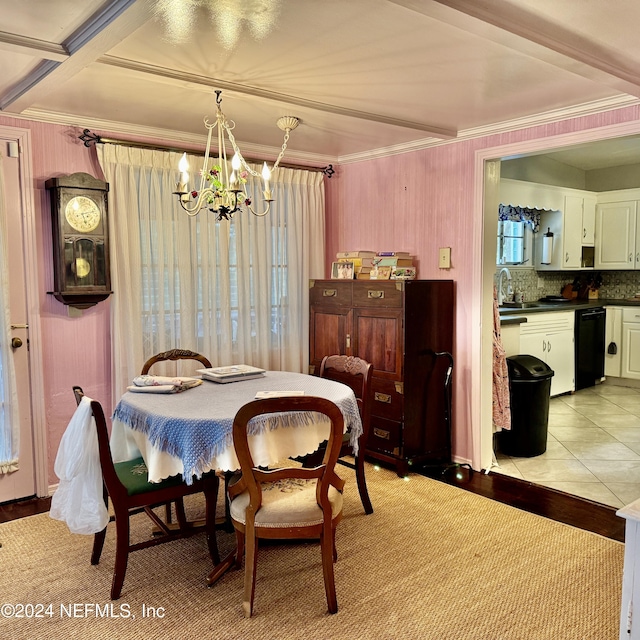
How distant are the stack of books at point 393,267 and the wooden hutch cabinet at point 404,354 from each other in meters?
0.23

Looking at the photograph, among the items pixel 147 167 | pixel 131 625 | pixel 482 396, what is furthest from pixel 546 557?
pixel 147 167

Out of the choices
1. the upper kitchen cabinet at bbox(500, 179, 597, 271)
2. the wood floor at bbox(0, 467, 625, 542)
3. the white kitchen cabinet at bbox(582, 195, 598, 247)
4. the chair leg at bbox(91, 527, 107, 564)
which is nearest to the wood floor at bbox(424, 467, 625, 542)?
the wood floor at bbox(0, 467, 625, 542)

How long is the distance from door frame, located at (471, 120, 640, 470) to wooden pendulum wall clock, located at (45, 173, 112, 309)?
234 cm

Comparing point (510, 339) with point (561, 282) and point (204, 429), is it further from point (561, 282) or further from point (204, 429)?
point (204, 429)

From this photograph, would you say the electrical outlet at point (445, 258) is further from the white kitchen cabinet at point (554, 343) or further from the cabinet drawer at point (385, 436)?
the white kitchen cabinet at point (554, 343)

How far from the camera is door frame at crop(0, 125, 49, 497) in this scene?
3362 millimetres

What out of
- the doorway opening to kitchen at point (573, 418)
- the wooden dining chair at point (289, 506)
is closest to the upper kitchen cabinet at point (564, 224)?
the doorway opening to kitchen at point (573, 418)

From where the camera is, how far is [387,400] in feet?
13.0

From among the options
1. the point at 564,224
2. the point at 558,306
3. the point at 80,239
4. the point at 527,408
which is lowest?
the point at 527,408

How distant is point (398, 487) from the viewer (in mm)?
3676

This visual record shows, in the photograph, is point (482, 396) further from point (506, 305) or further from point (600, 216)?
point (600, 216)

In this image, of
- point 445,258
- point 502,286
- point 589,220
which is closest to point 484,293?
point 445,258

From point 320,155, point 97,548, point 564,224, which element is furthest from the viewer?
point 564,224

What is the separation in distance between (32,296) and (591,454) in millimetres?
3904
